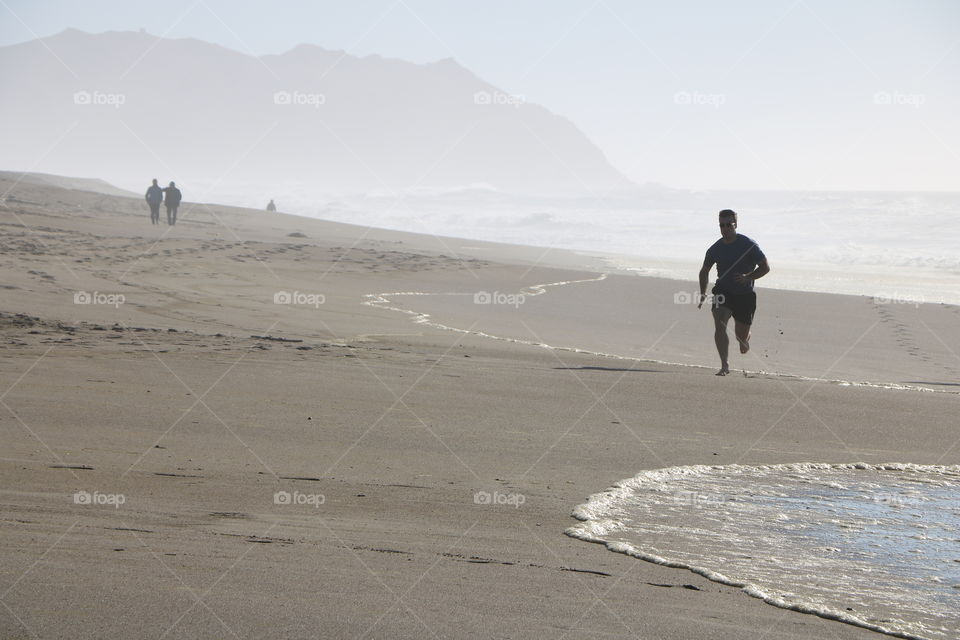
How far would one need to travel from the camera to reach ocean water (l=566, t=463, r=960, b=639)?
3.65m

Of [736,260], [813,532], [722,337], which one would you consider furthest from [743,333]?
[813,532]

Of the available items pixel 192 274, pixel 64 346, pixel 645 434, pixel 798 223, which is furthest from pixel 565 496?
pixel 798 223

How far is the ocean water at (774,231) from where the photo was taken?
2556 centimetres

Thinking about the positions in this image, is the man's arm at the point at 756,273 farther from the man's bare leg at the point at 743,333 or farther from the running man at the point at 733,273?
the man's bare leg at the point at 743,333

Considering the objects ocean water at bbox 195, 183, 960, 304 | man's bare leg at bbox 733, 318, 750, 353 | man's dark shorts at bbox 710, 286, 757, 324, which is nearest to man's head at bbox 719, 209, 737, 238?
man's dark shorts at bbox 710, 286, 757, 324

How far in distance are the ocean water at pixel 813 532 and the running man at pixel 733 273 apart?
3807 millimetres

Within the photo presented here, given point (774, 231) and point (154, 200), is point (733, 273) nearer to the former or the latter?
point (154, 200)

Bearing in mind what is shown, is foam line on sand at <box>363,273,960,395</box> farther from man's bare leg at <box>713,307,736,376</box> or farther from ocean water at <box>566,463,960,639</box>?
ocean water at <box>566,463,960,639</box>

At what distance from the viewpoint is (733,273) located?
32.1 ft

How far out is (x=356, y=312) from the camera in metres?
12.6

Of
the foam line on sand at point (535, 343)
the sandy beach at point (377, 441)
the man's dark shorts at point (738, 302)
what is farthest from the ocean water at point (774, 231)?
the sandy beach at point (377, 441)

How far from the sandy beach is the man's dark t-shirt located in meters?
0.83

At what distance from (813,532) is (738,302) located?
545cm

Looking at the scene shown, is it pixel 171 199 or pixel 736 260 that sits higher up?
pixel 171 199
